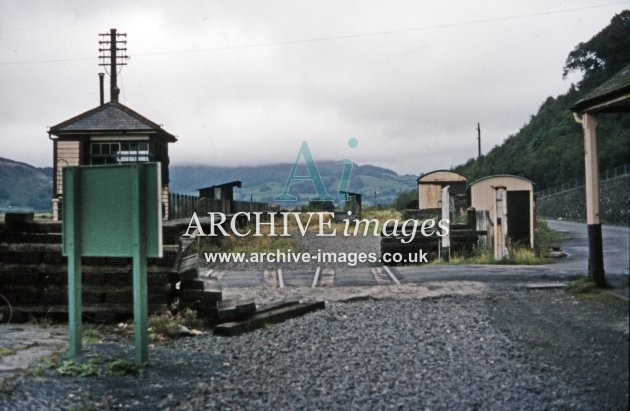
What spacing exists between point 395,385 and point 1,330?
4.95m

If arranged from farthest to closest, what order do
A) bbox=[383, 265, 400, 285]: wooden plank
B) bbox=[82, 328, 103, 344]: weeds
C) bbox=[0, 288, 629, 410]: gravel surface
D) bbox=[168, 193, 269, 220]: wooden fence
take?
bbox=[383, 265, 400, 285]: wooden plank < bbox=[168, 193, 269, 220]: wooden fence < bbox=[82, 328, 103, 344]: weeds < bbox=[0, 288, 629, 410]: gravel surface

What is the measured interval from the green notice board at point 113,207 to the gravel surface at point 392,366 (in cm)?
98

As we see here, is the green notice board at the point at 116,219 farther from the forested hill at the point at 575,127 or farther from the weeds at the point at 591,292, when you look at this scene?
the weeds at the point at 591,292

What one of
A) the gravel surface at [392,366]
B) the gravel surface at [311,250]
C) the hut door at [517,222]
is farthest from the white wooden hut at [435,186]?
the gravel surface at [392,366]

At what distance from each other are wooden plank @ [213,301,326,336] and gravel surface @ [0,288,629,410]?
0.16 meters

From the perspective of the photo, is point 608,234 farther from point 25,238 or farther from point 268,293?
point 268,293

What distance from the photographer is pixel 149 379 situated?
14.5ft

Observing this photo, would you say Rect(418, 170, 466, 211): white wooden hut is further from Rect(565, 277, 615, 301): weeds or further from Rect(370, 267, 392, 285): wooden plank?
Rect(565, 277, 615, 301): weeds

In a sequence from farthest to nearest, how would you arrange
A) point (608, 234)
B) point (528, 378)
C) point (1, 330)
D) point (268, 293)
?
1. point (268, 293)
2. point (1, 330)
3. point (528, 378)
4. point (608, 234)

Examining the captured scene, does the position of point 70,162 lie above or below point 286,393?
above

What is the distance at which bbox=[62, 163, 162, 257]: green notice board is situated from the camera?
4.89m

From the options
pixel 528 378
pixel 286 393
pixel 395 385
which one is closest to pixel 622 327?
pixel 528 378

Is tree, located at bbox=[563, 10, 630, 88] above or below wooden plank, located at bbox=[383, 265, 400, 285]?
above

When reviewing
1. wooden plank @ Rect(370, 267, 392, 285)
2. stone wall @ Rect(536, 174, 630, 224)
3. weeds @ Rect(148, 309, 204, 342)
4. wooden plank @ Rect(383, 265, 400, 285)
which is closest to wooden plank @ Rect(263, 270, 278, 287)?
wooden plank @ Rect(370, 267, 392, 285)
